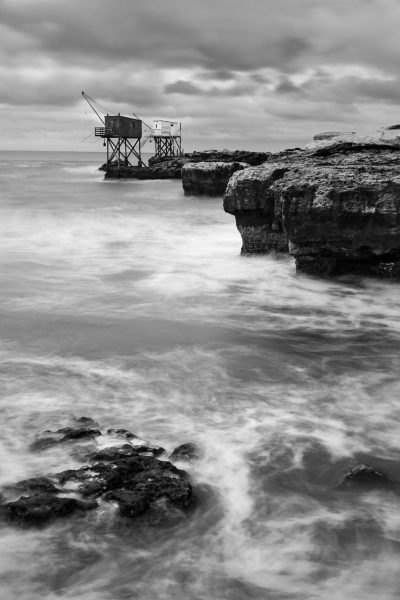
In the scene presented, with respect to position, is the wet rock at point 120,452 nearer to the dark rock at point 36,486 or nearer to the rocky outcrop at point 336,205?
the dark rock at point 36,486

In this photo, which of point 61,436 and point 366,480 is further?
point 61,436

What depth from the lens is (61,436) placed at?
225 inches

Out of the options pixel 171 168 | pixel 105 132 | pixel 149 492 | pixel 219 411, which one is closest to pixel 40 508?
pixel 149 492

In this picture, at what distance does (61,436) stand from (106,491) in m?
1.19

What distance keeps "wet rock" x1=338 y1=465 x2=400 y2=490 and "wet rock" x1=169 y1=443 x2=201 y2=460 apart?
1.37 m

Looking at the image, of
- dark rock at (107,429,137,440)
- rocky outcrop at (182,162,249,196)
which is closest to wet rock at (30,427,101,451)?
dark rock at (107,429,137,440)

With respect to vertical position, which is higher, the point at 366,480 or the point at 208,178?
the point at 208,178

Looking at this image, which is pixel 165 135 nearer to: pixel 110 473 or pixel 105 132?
pixel 105 132

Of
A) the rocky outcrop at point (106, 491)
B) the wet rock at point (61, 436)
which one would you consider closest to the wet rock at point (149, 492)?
the rocky outcrop at point (106, 491)

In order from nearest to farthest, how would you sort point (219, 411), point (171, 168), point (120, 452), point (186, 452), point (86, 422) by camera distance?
point (120, 452)
point (186, 452)
point (86, 422)
point (219, 411)
point (171, 168)

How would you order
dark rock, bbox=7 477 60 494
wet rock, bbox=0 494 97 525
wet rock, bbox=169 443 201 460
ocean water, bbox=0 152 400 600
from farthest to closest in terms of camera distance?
wet rock, bbox=169 443 201 460
dark rock, bbox=7 477 60 494
wet rock, bbox=0 494 97 525
ocean water, bbox=0 152 400 600

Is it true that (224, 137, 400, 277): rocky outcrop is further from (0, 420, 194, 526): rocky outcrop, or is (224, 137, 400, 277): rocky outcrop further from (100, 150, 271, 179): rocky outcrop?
(100, 150, 271, 179): rocky outcrop

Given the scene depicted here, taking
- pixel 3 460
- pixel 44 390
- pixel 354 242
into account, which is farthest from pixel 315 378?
pixel 354 242

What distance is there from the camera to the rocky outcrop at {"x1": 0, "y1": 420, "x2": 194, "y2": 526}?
451 cm
